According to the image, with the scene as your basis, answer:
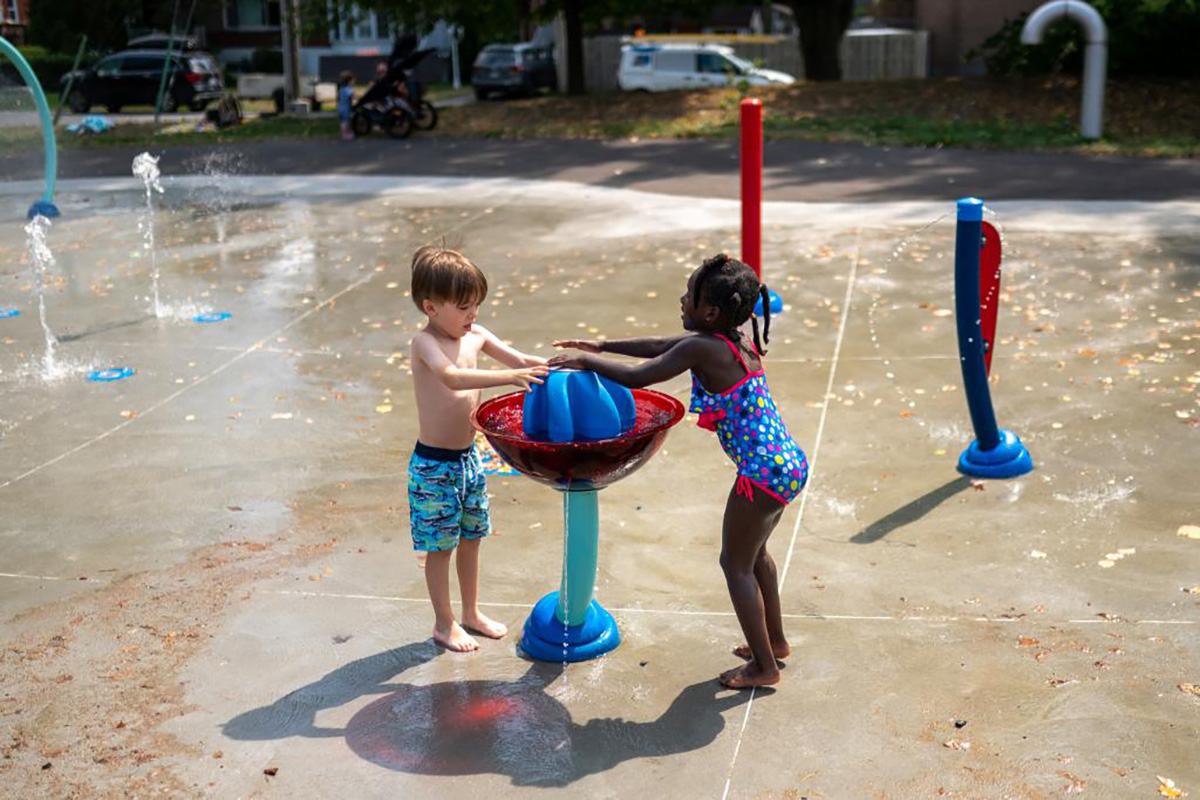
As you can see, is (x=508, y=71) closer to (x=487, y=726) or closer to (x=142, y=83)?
(x=142, y=83)

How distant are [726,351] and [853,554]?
1753 millimetres

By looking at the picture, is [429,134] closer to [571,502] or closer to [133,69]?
[133,69]

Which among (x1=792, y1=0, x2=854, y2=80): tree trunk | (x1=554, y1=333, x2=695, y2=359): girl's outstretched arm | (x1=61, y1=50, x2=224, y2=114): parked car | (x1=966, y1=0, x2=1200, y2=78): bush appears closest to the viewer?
(x1=554, y1=333, x2=695, y2=359): girl's outstretched arm

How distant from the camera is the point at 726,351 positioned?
418 cm

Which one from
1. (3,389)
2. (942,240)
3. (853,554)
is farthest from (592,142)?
(853,554)

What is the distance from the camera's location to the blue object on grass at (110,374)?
8312mm

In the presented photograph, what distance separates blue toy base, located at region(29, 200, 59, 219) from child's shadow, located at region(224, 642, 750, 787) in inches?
446

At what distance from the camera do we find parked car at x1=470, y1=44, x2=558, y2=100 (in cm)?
3241

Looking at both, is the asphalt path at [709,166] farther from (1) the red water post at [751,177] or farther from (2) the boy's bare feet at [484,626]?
(2) the boy's bare feet at [484,626]

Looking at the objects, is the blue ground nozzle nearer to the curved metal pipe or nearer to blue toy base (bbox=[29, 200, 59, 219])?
blue toy base (bbox=[29, 200, 59, 219])

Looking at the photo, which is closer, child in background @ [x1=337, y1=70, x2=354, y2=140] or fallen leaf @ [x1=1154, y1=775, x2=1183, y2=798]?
fallen leaf @ [x1=1154, y1=775, x2=1183, y2=798]

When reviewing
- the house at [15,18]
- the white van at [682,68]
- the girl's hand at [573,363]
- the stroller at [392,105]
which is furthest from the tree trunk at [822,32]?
the house at [15,18]

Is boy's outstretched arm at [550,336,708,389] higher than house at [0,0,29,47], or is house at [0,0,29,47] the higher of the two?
house at [0,0,29,47]

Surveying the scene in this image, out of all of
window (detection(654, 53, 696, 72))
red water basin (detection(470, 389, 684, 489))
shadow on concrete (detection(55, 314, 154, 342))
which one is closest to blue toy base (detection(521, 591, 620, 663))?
red water basin (detection(470, 389, 684, 489))
